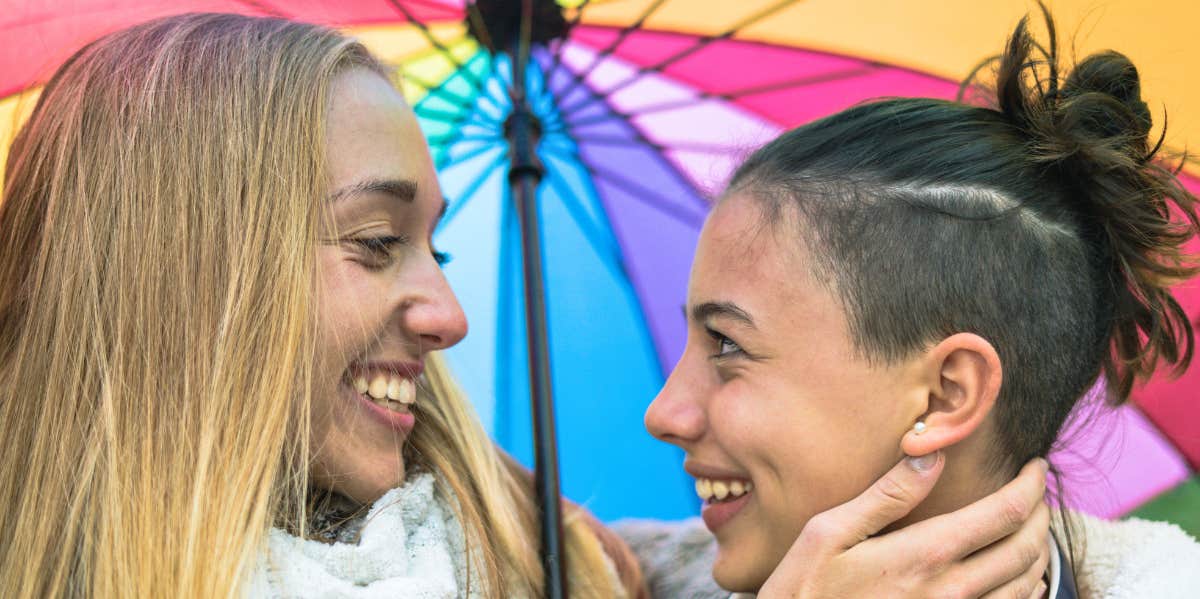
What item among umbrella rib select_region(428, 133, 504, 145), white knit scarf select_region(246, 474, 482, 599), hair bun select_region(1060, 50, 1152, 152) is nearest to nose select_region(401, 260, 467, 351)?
white knit scarf select_region(246, 474, 482, 599)

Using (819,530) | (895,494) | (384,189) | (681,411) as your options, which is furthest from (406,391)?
(895,494)

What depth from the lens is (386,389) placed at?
1812 millimetres

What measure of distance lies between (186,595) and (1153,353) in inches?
69.3

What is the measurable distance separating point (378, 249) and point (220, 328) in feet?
0.97

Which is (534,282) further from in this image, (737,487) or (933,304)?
(933,304)

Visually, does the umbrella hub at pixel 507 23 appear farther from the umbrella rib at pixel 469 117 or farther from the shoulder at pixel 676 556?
the shoulder at pixel 676 556

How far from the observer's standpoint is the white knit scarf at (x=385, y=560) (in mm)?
1625

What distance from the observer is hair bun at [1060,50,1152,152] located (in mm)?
1807

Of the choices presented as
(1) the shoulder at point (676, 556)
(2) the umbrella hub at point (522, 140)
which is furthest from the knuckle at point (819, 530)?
(2) the umbrella hub at point (522, 140)

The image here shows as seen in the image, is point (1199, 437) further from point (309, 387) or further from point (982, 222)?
point (309, 387)

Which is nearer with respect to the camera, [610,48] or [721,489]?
[721,489]

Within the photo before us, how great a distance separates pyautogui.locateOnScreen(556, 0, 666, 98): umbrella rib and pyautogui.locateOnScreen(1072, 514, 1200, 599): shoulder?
148 centimetres

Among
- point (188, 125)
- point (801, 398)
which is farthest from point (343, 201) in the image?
point (801, 398)

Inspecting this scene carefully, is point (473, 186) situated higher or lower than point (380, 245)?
higher
